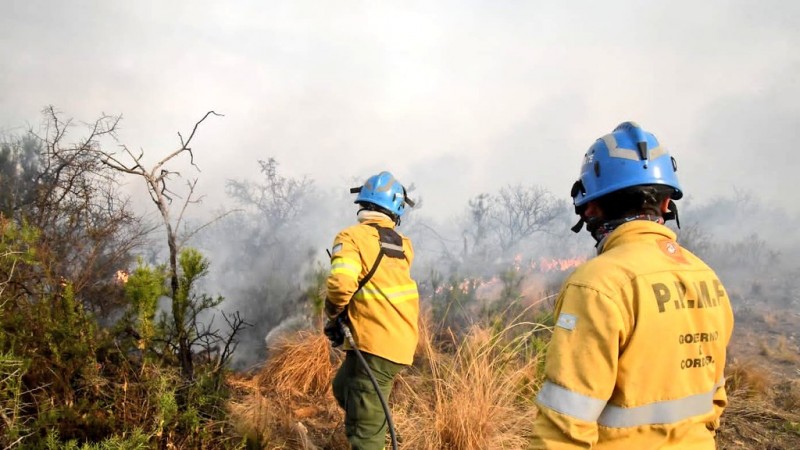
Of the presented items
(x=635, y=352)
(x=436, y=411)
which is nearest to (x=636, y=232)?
(x=635, y=352)

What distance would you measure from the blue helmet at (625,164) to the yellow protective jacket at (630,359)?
1.04ft

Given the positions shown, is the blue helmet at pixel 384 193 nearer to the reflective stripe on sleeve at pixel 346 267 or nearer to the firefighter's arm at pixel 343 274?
the firefighter's arm at pixel 343 274

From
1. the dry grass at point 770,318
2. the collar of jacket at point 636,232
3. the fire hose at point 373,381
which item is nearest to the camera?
the collar of jacket at point 636,232

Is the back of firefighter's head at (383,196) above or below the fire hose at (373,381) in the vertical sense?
above

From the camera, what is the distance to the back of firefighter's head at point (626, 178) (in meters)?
1.60

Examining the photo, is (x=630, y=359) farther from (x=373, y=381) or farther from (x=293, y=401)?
(x=293, y=401)

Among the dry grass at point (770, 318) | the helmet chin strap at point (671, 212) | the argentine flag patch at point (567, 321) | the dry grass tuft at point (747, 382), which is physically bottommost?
the dry grass tuft at point (747, 382)

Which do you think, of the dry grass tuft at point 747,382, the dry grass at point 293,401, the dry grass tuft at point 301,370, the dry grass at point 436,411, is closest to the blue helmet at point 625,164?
the dry grass at point 436,411

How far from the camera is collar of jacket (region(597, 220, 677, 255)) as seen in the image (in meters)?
1.47

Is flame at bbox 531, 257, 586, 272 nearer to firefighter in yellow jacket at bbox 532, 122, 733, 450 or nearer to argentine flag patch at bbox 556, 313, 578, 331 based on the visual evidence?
firefighter in yellow jacket at bbox 532, 122, 733, 450

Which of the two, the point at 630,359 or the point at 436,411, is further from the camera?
the point at 436,411

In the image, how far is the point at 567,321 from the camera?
51.9 inches

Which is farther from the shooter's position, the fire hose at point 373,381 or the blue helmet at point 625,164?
the fire hose at point 373,381

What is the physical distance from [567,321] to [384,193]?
8.67ft
